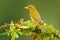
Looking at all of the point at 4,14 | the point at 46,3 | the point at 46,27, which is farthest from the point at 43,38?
the point at 46,3

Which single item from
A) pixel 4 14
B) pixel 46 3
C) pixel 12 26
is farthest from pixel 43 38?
pixel 46 3

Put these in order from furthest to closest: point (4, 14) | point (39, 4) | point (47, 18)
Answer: point (39, 4) < point (4, 14) < point (47, 18)

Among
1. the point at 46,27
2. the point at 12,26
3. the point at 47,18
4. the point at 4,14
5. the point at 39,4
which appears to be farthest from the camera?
the point at 39,4

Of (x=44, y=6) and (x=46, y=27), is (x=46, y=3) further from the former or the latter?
(x=46, y=27)

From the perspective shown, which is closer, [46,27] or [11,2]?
[46,27]

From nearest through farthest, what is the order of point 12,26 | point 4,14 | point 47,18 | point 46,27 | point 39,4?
point 12,26 → point 46,27 → point 47,18 → point 4,14 → point 39,4

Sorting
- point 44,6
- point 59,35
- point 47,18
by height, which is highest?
point 44,6

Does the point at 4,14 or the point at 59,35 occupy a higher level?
the point at 4,14

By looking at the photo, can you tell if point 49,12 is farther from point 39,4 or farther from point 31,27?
point 31,27

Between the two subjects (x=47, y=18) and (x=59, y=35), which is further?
(x=47, y=18)
